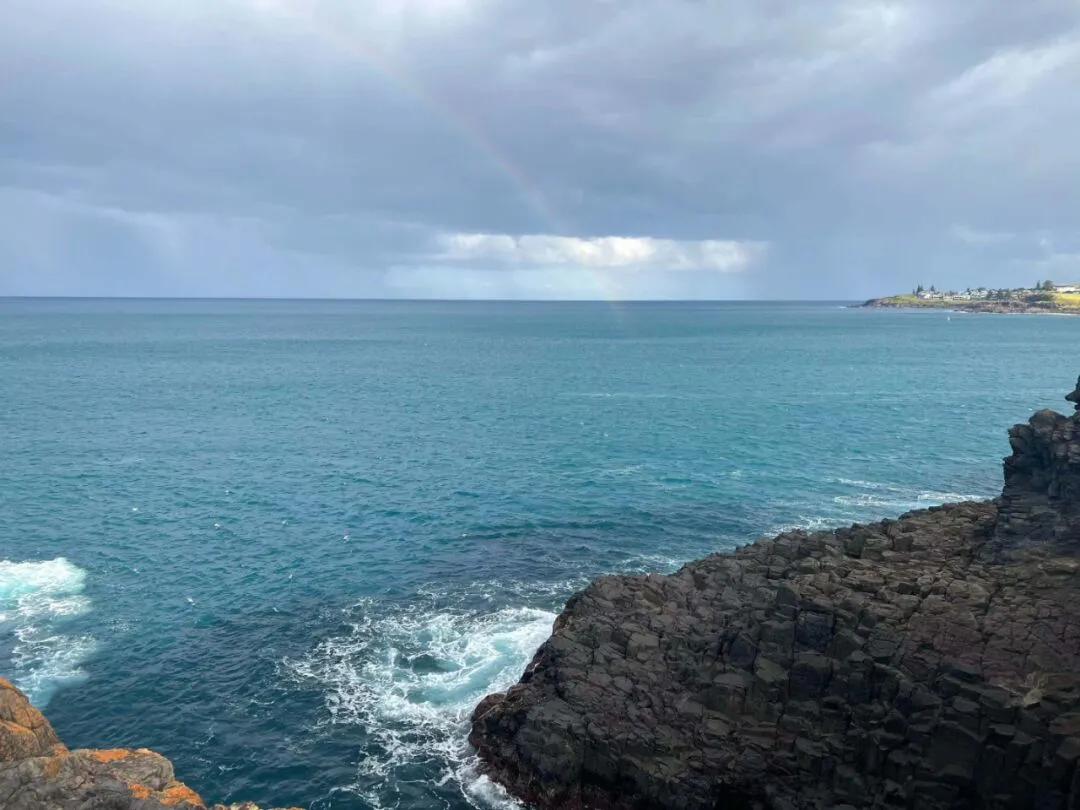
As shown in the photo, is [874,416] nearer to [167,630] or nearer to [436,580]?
[436,580]

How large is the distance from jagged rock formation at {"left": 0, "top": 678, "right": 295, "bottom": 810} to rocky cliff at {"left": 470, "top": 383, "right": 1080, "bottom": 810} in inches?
578

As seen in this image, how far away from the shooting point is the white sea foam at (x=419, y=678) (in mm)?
35875

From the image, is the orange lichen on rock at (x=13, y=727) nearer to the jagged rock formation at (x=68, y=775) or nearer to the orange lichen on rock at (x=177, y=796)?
the jagged rock formation at (x=68, y=775)

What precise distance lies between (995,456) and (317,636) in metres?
77.8

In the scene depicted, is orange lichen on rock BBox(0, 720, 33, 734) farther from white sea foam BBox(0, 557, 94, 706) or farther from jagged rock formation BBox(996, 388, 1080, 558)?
jagged rock formation BBox(996, 388, 1080, 558)

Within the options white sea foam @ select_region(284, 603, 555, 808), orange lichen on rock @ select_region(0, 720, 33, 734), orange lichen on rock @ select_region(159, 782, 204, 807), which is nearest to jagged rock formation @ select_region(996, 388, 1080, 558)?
white sea foam @ select_region(284, 603, 555, 808)

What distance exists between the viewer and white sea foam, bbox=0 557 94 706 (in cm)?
4225

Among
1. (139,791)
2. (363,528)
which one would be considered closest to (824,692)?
(139,791)

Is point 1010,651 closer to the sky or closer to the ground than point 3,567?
closer to the sky

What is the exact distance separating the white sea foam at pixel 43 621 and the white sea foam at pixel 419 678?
41.1 feet

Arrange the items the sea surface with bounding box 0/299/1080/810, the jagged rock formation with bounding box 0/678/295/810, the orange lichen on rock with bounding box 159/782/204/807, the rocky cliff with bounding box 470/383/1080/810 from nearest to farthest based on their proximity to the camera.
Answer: the jagged rock formation with bounding box 0/678/295/810 → the orange lichen on rock with bounding box 159/782/204/807 → the rocky cliff with bounding box 470/383/1080/810 → the sea surface with bounding box 0/299/1080/810

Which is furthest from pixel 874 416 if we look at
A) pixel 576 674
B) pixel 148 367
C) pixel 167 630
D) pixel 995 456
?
pixel 148 367

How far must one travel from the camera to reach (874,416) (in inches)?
4473

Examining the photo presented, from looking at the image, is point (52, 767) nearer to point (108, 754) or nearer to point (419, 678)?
point (108, 754)
